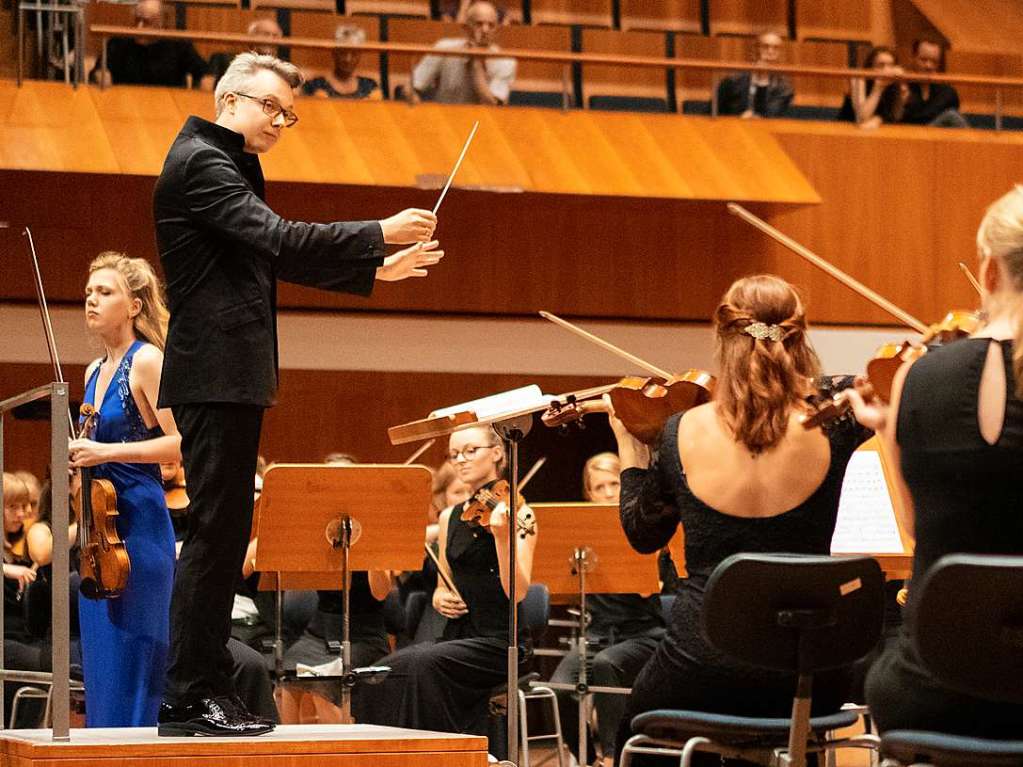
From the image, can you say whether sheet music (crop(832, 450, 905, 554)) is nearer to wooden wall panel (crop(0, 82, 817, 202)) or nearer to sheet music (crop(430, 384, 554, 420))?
sheet music (crop(430, 384, 554, 420))

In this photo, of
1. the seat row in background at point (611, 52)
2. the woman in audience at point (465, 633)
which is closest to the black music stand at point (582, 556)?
the woman in audience at point (465, 633)

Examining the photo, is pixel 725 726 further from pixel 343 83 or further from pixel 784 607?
pixel 343 83

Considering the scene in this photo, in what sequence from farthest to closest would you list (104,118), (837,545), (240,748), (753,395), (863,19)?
(863,19) < (104,118) < (837,545) < (240,748) < (753,395)

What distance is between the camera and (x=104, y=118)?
760cm

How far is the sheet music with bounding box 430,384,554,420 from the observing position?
155 inches

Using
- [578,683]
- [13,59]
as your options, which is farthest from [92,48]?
[578,683]

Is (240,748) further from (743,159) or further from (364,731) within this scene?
(743,159)

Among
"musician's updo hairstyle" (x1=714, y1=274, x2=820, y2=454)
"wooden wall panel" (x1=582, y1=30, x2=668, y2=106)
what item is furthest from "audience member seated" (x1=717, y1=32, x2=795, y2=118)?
"musician's updo hairstyle" (x1=714, y1=274, x2=820, y2=454)

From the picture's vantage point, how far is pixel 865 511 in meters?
4.02

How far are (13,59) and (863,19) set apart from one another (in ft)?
18.5

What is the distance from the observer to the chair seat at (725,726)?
2781mm

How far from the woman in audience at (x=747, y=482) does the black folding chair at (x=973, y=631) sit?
2.39 ft

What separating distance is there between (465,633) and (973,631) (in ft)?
11.3

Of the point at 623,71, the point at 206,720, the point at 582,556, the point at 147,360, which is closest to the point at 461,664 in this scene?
the point at 582,556
